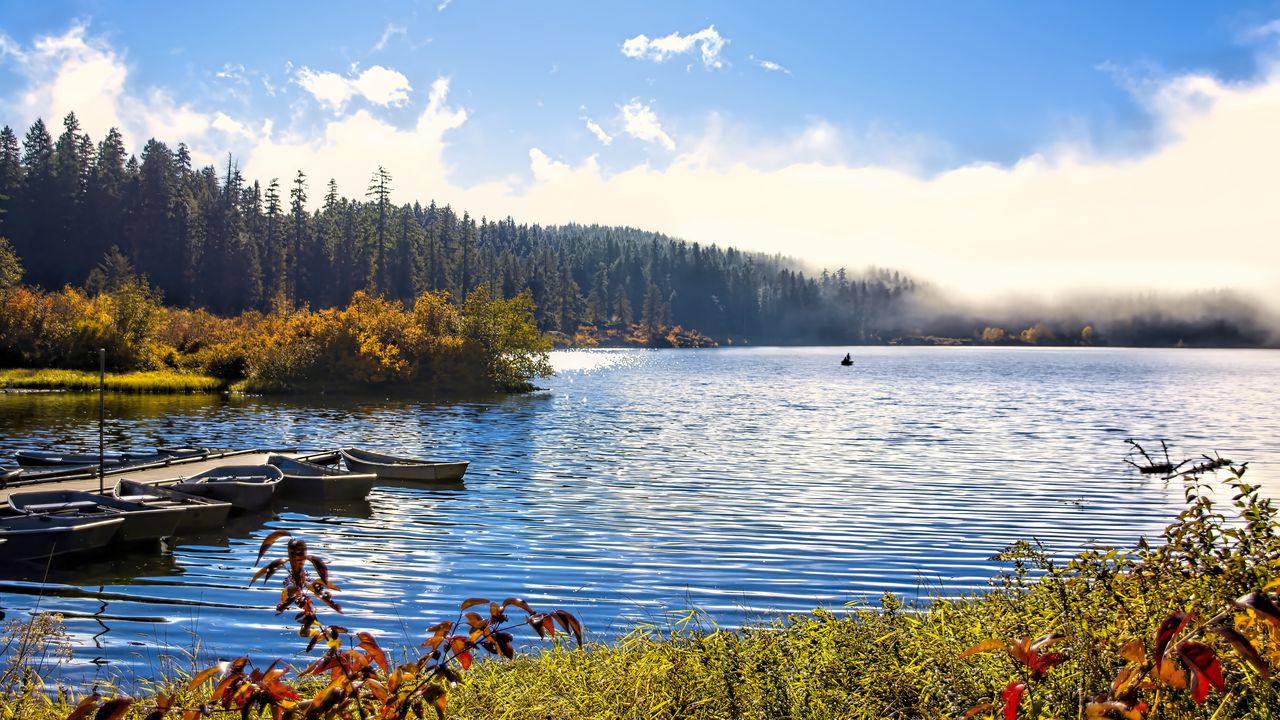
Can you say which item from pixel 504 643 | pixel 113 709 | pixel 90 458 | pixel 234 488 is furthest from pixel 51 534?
pixel 504 643

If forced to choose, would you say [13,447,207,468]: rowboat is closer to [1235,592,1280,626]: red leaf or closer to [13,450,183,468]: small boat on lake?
[13,450,183,468]: small boat on lake

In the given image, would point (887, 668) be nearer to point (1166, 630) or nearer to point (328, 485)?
point (1166, 630)

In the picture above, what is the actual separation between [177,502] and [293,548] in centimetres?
1982

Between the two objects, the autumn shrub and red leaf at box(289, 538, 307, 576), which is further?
the autumn shrub

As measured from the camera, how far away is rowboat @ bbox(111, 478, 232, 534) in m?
22.0

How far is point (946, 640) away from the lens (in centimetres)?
901

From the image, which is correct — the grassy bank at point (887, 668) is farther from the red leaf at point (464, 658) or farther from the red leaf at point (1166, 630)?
the red leaf at point (1166, 630)

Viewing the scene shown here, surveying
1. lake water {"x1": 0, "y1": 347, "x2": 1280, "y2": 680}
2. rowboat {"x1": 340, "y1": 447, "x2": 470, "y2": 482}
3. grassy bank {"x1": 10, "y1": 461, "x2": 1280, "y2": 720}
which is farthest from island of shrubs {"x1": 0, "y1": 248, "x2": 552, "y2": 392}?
grassy bank {"x1": 10, "y1": 461, "x2": 1280, "y2": 720}

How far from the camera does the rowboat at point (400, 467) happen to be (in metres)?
31.2

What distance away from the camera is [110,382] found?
236 ft

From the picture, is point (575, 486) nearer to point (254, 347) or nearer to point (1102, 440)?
point (1102, 440)

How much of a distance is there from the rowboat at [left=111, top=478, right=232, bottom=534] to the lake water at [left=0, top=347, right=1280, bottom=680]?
22.3 inches

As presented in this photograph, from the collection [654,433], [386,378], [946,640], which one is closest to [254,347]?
[386,378]

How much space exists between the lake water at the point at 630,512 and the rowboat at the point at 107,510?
0.79 metres
